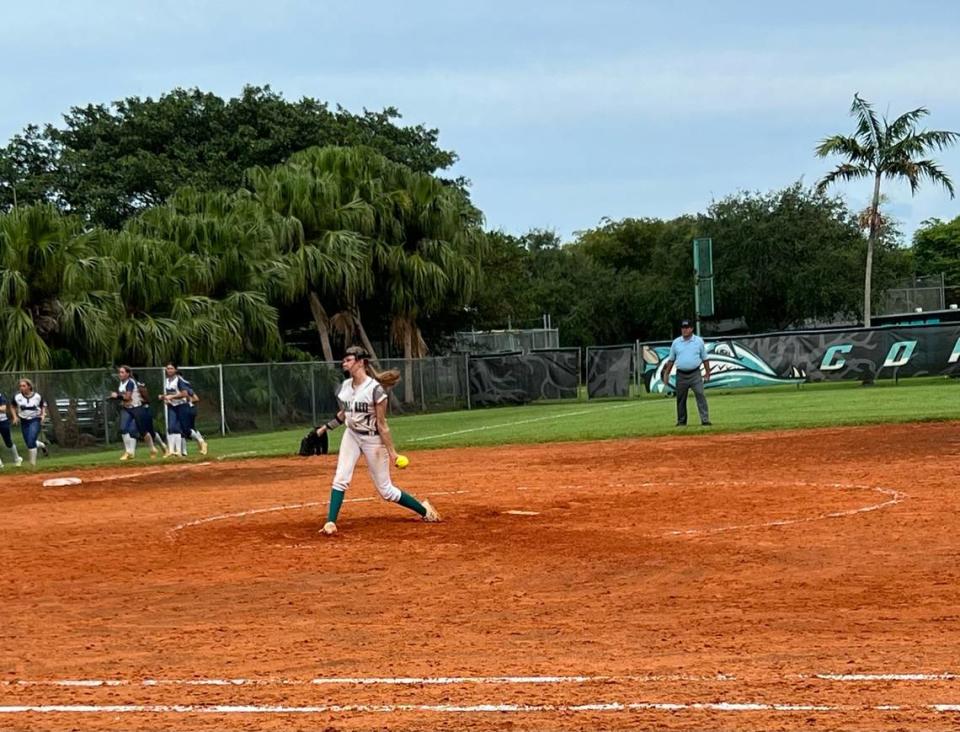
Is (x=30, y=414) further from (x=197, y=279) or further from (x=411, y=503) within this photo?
(x=411, y=503)

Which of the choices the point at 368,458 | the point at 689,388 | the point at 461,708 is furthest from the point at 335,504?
the point at 689,388

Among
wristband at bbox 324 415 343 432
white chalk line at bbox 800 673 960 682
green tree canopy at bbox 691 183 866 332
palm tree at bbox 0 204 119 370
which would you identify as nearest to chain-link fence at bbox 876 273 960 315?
green tree canopy at bbox 691 183 866 332

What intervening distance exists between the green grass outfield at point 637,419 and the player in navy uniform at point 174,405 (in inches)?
22.6

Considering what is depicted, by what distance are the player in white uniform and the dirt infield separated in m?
0.51

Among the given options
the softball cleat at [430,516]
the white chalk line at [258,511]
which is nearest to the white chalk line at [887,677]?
the softball cleat at [430,516]

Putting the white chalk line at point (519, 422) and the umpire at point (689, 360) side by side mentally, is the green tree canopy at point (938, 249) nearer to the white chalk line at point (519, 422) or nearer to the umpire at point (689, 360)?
the white chalk line at point (519, 422)

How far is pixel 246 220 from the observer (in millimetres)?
46562

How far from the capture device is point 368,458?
13844 mm

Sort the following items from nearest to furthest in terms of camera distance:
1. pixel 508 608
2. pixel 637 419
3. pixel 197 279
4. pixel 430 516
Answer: pixel 508 608, pixel 430 516, pixel 637 419, pixel 197 279

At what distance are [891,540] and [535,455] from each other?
1236 cm

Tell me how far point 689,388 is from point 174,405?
1071 centimetres

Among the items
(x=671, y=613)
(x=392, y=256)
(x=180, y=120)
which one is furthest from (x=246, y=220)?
(x=671, y=613)

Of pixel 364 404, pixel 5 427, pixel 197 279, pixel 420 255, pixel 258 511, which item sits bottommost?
pixel 258 511

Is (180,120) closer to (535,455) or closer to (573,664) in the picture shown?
(535,455)
